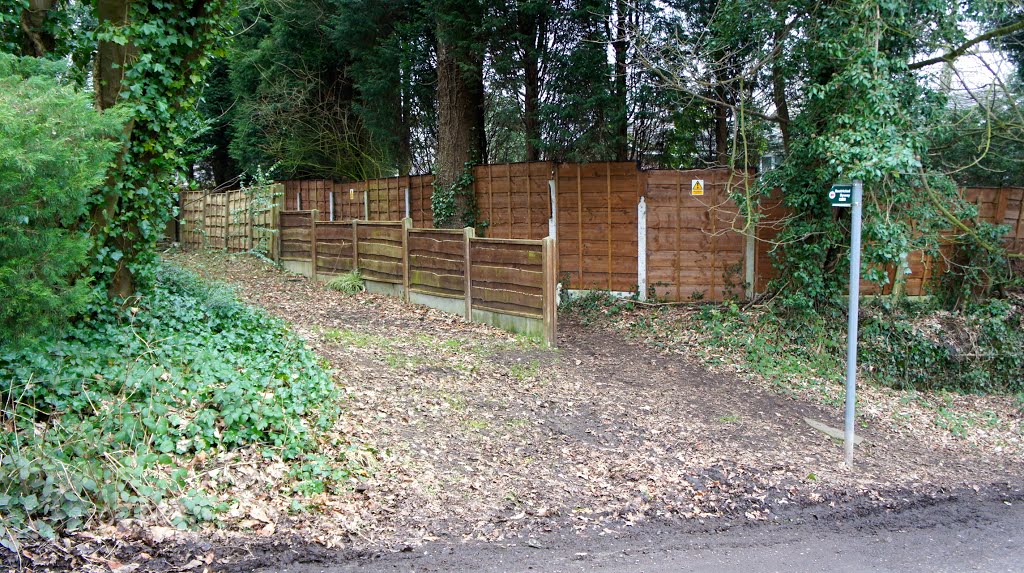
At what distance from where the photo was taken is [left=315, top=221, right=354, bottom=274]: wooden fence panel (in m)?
13.8

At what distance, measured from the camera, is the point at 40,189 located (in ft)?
15.0

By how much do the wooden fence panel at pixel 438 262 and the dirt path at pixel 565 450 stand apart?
1314 millimetres

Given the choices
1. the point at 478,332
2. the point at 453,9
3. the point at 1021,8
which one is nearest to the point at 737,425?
the point at 478,332

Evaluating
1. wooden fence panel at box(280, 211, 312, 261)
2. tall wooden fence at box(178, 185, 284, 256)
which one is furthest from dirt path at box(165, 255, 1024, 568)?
tall wooden fence at box(178, 185, 284, 256)

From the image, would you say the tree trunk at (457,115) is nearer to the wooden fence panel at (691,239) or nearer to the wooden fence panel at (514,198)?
the wooden fence panel at (514,198)

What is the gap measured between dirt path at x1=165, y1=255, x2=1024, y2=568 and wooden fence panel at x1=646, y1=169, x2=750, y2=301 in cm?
256

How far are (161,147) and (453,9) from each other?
7.51 metres

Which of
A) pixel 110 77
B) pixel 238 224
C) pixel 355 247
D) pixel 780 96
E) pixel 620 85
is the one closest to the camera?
pixel 110 77

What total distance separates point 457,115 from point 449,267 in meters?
3.96

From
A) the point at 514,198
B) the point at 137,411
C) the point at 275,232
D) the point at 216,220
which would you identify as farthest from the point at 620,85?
the point at 216,220

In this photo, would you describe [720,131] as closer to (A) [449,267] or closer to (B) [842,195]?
(A) [449,267]

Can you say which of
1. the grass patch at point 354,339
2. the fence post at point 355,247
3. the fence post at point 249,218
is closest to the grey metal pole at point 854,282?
the grass patch at point 354,339

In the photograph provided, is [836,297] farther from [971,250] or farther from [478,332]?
[478,332]

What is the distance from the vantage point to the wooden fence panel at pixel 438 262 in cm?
1090
